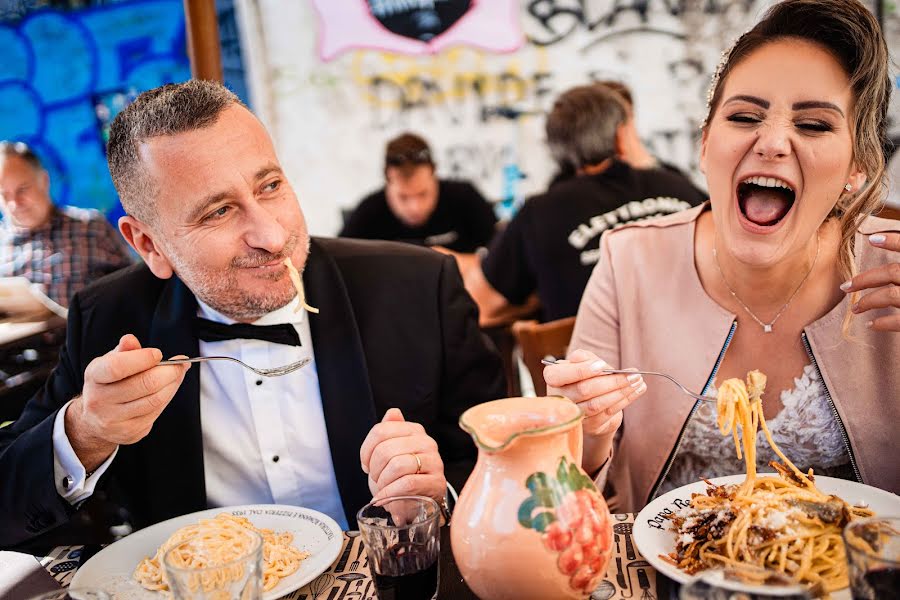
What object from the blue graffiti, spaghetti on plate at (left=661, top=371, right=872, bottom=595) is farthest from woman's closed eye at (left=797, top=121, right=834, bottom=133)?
the blue graffiti

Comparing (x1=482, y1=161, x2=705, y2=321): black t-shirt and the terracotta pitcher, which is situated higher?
(x1=482, y1=161, x2=705, y2=321): black t-shirt

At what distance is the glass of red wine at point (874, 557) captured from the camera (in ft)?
3.12

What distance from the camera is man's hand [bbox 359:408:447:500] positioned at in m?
1.48

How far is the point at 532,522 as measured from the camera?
1.07 meters

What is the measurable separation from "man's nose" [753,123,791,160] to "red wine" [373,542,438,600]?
1150 millimetres

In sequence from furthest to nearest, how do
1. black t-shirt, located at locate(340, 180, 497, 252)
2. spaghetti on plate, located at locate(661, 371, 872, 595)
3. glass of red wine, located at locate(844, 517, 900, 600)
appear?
black t-shirt, located at locate(340, 180, 497, 252)
spaghetti on plate, located at locate(661, 371, 872, 595)
glass of red wine, located at locate(844, 517, 900, 600)

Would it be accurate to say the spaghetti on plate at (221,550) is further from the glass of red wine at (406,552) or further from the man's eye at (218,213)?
Result: the man's eye at (218,213)

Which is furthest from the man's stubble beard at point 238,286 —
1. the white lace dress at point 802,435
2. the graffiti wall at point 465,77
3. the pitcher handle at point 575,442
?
the graffiti wall at point 465,77

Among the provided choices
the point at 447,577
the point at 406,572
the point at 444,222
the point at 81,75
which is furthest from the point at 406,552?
the point at 81,75

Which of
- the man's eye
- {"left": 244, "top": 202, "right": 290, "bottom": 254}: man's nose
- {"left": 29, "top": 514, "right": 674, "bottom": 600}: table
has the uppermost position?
the man's eye

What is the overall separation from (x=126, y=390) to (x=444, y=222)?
4.26 metres

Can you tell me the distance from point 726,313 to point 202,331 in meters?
1.35

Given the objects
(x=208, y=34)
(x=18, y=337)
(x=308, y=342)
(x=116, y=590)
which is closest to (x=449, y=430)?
(x=308, y=342)

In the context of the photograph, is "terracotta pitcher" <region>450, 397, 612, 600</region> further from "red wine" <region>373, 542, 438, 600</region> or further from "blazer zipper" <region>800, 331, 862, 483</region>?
"blazer zipper" <region>800, 331, 862, 483</region>
